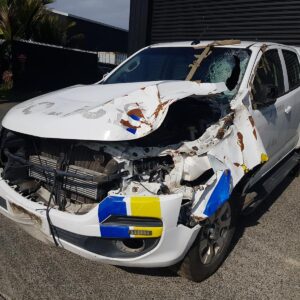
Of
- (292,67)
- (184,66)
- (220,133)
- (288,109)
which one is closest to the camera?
(220,133)

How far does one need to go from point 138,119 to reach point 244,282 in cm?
150

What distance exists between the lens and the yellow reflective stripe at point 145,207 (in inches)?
93.4

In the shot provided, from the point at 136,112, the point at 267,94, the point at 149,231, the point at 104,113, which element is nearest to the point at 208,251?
the point at 149,231

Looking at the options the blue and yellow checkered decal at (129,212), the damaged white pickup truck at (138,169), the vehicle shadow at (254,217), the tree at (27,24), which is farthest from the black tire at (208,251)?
the tree at (27,24)

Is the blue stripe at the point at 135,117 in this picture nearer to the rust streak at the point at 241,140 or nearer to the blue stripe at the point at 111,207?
the blue stripe at the point at 111,207

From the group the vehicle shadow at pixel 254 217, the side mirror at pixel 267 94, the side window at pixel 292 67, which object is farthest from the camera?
the side window at pixel 292 67

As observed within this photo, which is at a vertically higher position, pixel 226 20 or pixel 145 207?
pixel 226 20

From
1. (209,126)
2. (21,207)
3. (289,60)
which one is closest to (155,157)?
(209,126)

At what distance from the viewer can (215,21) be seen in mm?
10820

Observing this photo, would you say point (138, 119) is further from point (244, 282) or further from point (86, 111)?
point (244, 282)

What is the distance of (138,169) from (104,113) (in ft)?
1.46

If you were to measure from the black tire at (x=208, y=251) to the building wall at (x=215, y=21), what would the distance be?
25.0 feet

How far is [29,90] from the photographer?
15133 mm

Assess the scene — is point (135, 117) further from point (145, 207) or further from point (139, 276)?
point (139, 276)
